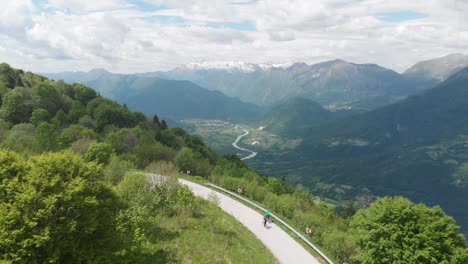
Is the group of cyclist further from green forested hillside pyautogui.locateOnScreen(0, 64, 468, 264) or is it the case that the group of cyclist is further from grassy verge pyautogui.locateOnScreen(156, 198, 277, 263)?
green forested hillside pyautogui.locateOnScreen(0, 64, 468, 264)

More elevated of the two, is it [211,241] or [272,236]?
[211,241]

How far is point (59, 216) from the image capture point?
17281 mm

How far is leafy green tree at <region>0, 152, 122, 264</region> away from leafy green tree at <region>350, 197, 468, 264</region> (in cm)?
2428

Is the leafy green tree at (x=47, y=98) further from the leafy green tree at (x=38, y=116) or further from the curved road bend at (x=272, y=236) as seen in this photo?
the curved road bend at (x=272, y=236)

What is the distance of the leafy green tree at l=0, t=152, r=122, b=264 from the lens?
52.1 ft

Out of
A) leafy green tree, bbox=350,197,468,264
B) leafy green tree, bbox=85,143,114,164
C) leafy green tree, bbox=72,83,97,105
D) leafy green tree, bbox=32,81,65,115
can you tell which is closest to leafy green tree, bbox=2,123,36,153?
leafy green tree, bbox=85,143,114,164

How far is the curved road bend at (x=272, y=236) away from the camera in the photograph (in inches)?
1145

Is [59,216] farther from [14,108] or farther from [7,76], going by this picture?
[7,76]

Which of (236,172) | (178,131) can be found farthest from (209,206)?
(178,131)

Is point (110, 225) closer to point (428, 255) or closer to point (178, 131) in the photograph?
point (428, 255)

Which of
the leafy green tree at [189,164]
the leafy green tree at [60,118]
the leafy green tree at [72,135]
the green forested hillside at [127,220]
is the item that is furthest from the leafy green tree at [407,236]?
the leafy green tree at [60,118]

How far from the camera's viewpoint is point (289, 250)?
3056cm

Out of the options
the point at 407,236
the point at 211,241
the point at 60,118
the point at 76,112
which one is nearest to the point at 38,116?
the point at 60,118

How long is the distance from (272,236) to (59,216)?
73.0ft
